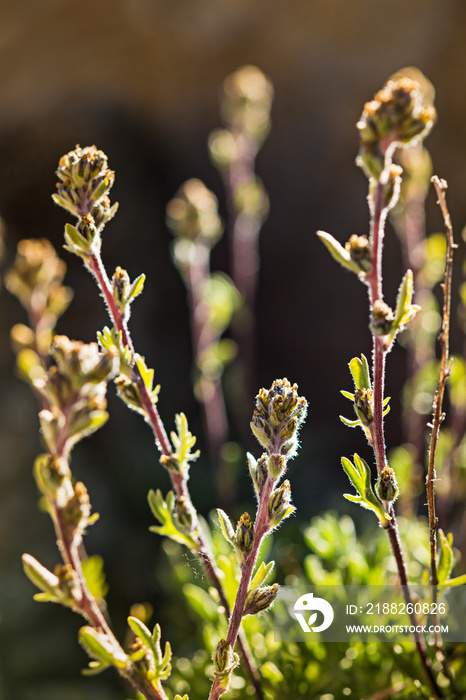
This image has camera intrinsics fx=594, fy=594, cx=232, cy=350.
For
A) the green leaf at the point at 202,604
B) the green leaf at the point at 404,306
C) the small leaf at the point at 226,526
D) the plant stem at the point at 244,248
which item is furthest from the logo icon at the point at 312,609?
the plant stem at the point at 244,248

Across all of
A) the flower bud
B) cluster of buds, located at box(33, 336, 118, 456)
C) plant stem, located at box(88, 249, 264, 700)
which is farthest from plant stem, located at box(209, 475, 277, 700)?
cluster of buds, located at box(33, 336, 118, 456)

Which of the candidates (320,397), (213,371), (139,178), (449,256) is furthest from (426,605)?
(139,178)

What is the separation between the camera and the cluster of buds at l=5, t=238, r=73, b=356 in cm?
132

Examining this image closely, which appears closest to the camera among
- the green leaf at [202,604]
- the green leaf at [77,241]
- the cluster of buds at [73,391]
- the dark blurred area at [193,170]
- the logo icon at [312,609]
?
the cluster of buds at [73,391]

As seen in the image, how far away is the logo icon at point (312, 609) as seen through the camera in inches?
44.5

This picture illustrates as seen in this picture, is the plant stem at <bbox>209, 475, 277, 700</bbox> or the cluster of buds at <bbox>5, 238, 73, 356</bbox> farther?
the cluster of buds at <bbox>5, 238, 73, 356</bbox>

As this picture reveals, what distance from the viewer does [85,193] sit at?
0.76 m

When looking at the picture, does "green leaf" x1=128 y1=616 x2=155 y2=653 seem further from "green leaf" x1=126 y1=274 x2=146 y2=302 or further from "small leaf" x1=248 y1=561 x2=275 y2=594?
"green leaf" x1=126 y1=274 x2=146 y2=302

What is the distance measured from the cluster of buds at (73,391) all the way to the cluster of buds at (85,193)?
0.51 ft

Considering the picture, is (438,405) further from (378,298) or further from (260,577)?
(260,577)

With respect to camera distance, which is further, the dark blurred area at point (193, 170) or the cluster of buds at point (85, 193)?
the dark blurred area at point (193, 170)

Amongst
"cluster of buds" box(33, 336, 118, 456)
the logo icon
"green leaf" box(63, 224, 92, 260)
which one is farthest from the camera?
the logo icon

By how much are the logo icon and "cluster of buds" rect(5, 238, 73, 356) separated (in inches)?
29.9

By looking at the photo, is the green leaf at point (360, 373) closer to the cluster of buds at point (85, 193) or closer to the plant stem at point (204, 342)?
the cluster of buds at point (85, 193)
